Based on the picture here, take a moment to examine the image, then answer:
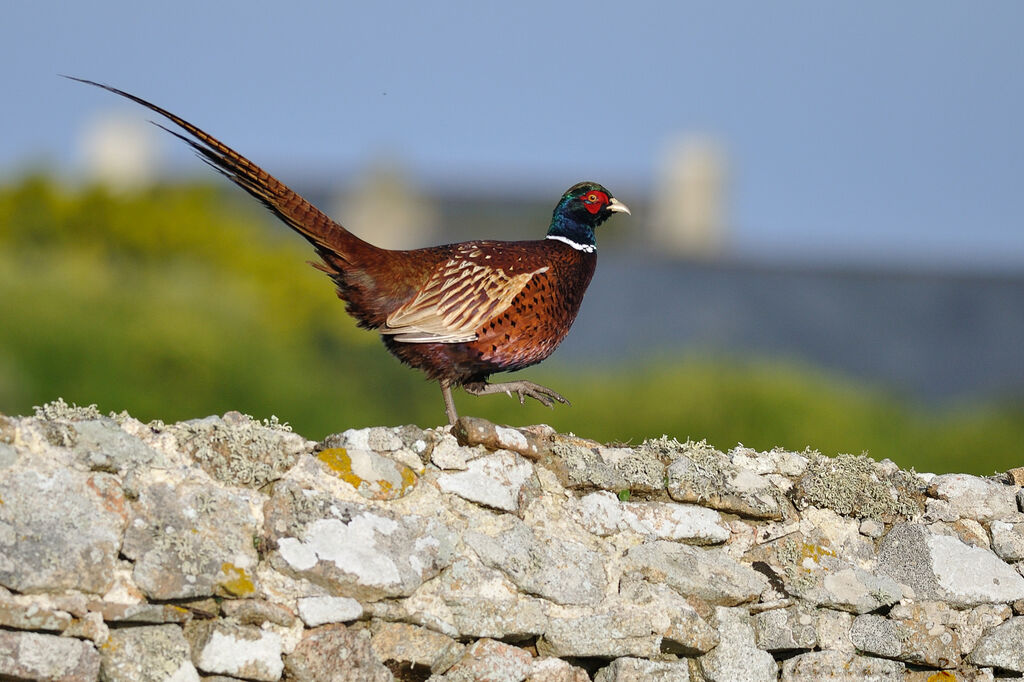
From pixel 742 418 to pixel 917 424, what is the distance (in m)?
2.73

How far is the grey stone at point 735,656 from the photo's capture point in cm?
488

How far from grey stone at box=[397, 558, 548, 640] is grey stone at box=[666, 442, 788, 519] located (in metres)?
0.80

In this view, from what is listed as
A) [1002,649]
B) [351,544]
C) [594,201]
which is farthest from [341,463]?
[1002,649]

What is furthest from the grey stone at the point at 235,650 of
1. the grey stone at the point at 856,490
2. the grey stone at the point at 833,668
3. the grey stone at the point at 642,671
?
the grey stone at the point at 856,490

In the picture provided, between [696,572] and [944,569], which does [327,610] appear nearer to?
[696,572]

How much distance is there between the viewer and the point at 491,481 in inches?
193

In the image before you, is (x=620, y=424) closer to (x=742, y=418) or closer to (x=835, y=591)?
(x=742, y=418)

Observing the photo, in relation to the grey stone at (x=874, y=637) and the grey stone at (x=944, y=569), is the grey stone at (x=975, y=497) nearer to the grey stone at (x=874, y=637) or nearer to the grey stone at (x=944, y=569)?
the grey stone at (x=944, y=569)

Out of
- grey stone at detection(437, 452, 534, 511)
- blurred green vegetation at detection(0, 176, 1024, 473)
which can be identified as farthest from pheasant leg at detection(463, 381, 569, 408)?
blurred green vegetation at detection(0, 176, 1024, 473)

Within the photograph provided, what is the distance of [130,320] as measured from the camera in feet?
51.3

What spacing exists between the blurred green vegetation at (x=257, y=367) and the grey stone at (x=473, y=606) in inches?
392

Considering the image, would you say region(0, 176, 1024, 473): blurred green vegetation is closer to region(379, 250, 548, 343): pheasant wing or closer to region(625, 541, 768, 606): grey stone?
region(379, 250, 548, 343): pheasant wing

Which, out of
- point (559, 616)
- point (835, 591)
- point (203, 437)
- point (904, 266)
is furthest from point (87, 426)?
point (904, 266)

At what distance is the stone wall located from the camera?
13.7ft
